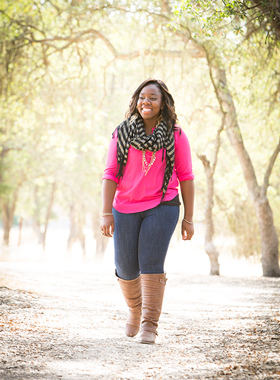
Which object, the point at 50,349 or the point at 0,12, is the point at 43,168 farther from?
the point at 50,349

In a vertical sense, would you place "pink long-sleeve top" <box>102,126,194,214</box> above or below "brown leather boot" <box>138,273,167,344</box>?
above

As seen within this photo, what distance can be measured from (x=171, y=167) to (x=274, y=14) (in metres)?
2.88

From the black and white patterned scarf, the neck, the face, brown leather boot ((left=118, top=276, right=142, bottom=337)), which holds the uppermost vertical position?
the face

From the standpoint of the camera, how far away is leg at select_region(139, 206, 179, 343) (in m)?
3.42

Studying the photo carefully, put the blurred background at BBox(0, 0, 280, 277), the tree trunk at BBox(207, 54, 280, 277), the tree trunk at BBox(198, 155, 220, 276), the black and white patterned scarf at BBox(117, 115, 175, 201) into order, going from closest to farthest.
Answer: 1. the black and white patterned scarf at BBox(117, 115, 175, 201)
2. the blurred background at BBox(0, 0, 280, 277)
3. the tree trunk at BBox(207, 54, 280, 277)
4. the tree trunk at BBox(198, 155, 220, 276)

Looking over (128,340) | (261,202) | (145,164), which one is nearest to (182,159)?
(145,164)

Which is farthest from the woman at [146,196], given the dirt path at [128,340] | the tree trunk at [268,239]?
the tree trunk at [268,239]

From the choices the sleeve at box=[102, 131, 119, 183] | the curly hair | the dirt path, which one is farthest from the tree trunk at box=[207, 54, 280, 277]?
the sleeve at box=[102, 131, 119, 183]

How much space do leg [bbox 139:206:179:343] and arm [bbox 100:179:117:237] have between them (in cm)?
23

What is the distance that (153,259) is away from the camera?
3.45m

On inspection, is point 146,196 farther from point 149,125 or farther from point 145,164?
point 149,125

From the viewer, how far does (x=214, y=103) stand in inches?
455

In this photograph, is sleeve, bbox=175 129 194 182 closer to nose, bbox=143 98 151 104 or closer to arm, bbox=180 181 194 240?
arm, bbox=180 181 194 240

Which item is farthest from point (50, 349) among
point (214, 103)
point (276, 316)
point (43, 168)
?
point (43, 168)
